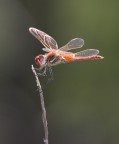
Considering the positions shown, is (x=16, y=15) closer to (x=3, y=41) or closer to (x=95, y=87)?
(x=3, y=41)

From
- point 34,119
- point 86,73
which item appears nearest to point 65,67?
point 86,73

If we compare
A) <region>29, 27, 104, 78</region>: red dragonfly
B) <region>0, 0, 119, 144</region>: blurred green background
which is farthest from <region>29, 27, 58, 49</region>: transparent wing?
<region>0, 0, 119, 144</region>: blurred green background

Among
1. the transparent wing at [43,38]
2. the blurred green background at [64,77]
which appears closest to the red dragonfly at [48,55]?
the transparent wing at [43,38]

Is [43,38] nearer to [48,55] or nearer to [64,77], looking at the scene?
[48,55]

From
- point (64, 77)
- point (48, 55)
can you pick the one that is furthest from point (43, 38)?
point (64, 77)

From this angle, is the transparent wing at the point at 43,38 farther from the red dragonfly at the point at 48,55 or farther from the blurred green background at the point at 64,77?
the blurred green background at the point at 64,77
